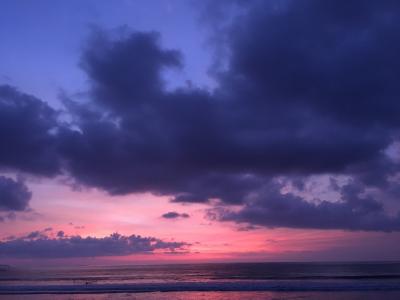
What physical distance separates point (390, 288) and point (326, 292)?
7.40 meters

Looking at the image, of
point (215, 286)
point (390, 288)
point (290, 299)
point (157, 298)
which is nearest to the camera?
point (290, 299)

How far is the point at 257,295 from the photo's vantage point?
122 ft

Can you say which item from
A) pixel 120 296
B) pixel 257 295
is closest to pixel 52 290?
pixel 120 296

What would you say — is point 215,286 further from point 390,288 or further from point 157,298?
point 390,288

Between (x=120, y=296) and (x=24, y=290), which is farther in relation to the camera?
(x=24, y=290)

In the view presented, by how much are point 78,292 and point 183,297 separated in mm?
13039

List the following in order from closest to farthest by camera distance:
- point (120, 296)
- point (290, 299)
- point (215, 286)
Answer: point (290, 299) < point (120, 296) < point (215, 286)

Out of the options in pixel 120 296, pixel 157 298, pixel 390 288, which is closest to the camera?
pixel 157 298

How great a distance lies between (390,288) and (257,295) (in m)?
13.8

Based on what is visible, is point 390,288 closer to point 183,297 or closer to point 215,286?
point 215,286

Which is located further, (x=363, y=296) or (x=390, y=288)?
Result: (x=390, y=288)

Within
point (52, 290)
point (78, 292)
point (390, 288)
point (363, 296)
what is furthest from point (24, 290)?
point (390, 288)

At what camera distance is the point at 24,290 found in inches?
1832

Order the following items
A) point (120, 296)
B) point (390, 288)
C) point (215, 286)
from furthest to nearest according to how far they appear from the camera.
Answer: point (215, 286) < point (390, 288) < point (120, 296)
